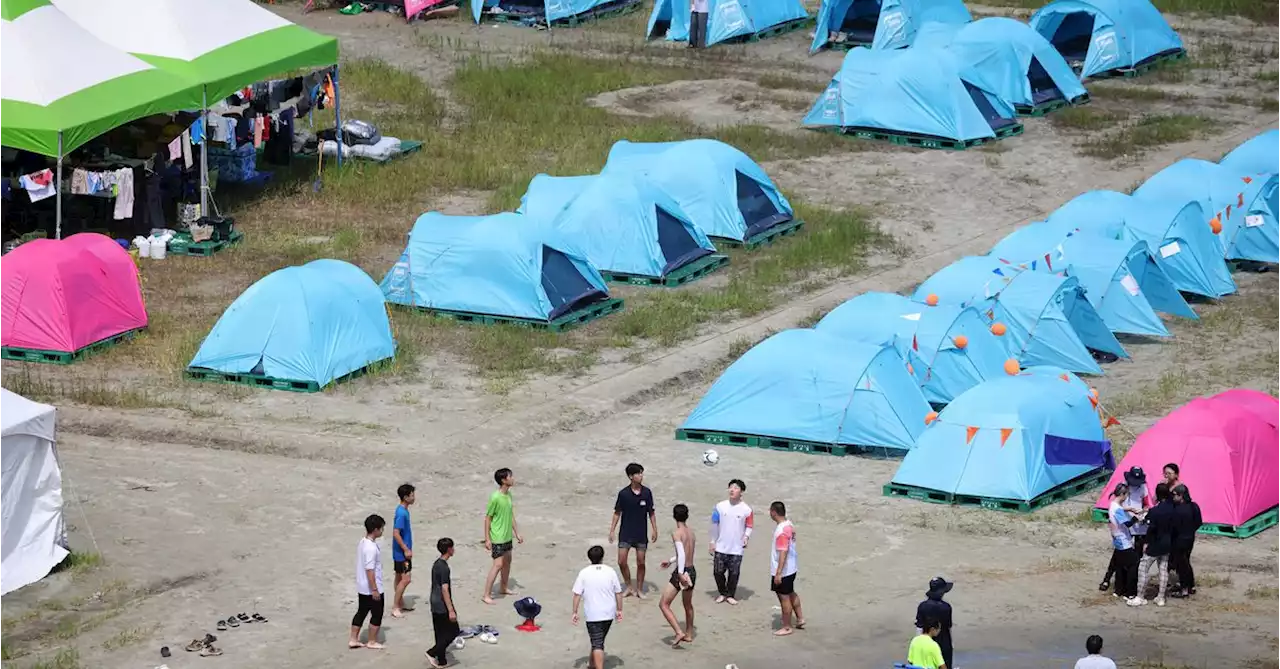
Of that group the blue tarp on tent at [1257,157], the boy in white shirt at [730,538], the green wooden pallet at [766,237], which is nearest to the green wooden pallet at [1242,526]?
the boy in white shirt at [730,538]

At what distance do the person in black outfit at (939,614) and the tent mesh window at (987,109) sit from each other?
22381 mm

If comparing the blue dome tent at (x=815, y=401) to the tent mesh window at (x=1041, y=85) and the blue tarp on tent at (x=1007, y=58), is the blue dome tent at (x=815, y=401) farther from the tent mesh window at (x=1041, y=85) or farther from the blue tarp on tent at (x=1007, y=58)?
the tent mesh window at (x=1041, y=85)

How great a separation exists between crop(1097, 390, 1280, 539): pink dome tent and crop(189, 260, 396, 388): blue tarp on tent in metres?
9.17

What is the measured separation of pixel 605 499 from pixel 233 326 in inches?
233

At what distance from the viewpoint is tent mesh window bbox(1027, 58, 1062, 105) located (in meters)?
40.5

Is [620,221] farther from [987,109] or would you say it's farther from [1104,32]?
[1104,32]

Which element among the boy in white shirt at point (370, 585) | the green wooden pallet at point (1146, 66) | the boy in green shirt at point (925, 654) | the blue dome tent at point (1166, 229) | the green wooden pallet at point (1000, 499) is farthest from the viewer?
the green wooden pallet at point (1146, 66)

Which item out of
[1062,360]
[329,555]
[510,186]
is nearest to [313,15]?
[510,186]

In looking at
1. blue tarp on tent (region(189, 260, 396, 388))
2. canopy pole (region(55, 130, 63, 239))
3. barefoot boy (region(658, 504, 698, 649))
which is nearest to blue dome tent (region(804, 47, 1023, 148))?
blue tarp on tent (region(189, 260, 396, 388))

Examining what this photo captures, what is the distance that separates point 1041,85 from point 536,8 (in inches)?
448

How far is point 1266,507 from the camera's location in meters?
22.0

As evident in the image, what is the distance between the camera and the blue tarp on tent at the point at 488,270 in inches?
1118

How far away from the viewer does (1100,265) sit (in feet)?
93.7

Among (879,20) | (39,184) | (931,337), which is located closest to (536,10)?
(879,20)
